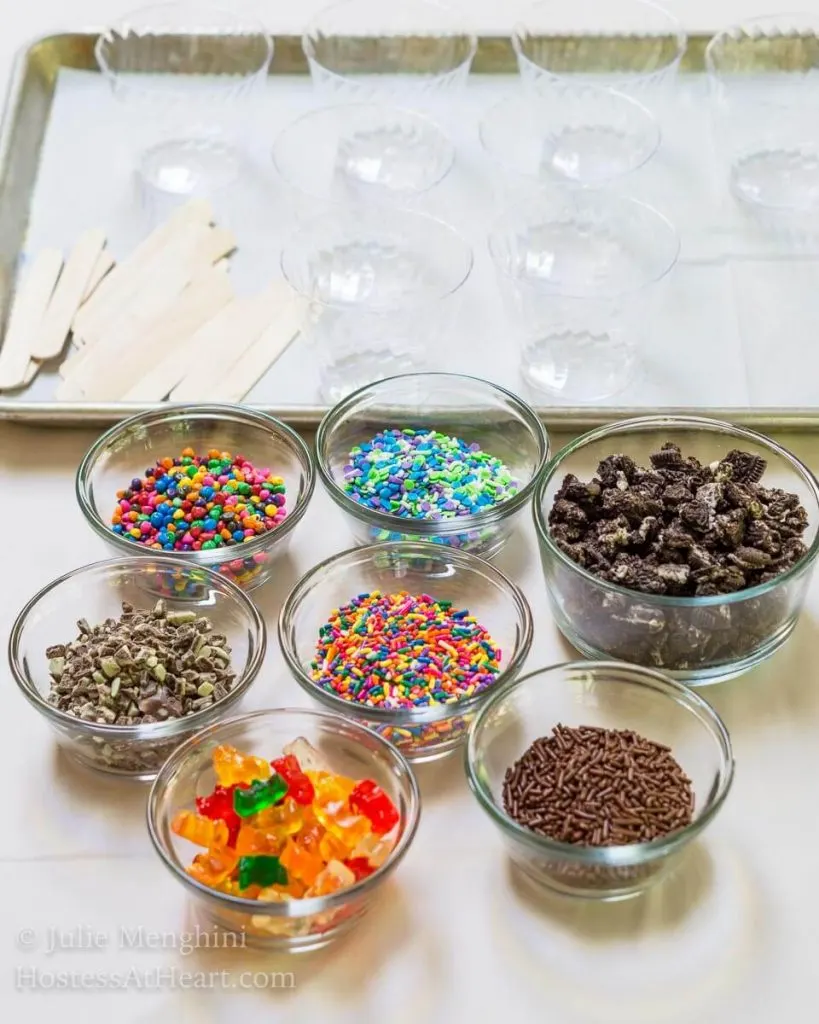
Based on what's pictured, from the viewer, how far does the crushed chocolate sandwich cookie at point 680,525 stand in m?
1.50

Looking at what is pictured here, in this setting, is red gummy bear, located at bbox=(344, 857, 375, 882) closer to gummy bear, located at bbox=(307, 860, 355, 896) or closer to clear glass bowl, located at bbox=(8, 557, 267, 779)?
gummy bear, located at bbox=(307, 860, 355, 896)

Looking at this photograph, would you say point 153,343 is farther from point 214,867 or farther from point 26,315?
point 214,867

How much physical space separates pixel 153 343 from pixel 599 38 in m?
0.95

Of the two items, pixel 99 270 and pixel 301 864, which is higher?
pixel 99 270

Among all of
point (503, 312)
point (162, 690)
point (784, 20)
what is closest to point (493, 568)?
point (162, 690)

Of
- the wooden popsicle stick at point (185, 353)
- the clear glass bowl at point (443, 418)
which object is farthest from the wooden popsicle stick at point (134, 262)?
Result: the clear glass bowl at point (443, 418)

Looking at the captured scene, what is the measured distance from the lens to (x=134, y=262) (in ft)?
6.91

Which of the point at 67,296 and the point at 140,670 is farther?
the point at 67,296

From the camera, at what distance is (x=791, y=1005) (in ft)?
4.27

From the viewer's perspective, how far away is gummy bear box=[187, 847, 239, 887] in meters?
1.31

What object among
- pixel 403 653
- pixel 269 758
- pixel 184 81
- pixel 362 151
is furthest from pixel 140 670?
pixel 184 81

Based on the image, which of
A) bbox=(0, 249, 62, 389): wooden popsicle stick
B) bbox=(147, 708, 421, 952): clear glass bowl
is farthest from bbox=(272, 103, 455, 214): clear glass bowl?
bbox=(147, 708, 421, 952): clear glass bowl

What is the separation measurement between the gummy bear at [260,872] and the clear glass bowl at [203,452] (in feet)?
1.46

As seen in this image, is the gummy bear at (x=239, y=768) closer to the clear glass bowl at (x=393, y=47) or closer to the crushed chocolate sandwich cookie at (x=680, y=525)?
the crushed chocolate sandwich cookie at (x=680, y=525)
